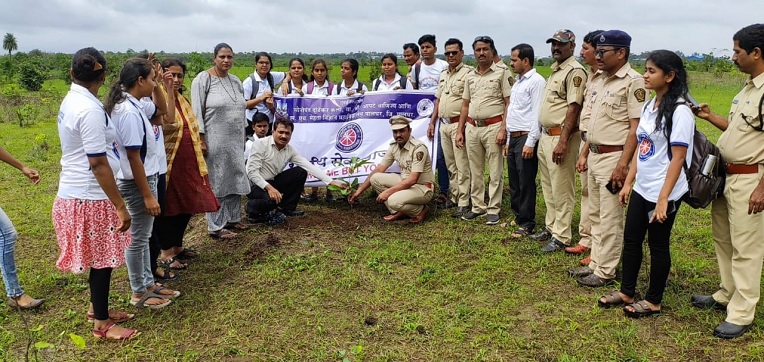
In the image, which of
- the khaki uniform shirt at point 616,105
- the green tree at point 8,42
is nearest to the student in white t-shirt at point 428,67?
the khaki uniform shirt at point 616,105

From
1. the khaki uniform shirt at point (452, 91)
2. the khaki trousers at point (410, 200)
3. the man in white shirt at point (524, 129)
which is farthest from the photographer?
the khaki uniform shirt at point (452, 91)

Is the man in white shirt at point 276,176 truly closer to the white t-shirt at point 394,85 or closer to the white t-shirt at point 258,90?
the white t-shirt at point 258,90

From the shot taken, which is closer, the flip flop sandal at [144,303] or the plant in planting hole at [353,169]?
the flip flop sandal at [144,303]

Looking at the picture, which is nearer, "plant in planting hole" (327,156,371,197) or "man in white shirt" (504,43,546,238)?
"man in white shirt" (504,43,546,238)

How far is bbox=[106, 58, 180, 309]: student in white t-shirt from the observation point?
3.39 metres

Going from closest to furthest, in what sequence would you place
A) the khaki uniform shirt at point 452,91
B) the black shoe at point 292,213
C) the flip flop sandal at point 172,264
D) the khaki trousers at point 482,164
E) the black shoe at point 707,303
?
the black shoe at point 707,303, the flip flop sandal at point 172,264, the khaki trousers at point 482,164, the khaki uniform shirt at point 452,91, the black shoe at point 292,213

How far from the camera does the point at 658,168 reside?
3414 mm

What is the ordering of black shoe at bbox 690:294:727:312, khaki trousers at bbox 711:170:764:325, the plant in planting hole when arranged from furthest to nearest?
the plant in planting hole, black shoe at bbox 690:294:727:312, khaki trousers at bbox 711:170:764:325

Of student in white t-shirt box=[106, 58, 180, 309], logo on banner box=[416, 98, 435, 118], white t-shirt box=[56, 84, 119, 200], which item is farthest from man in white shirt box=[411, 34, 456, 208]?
white t-shirt box=[56, 84, 119, 200]

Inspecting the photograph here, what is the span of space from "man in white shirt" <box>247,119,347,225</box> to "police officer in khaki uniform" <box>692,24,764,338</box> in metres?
4.03

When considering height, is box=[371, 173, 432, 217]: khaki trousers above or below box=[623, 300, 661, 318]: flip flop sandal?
above

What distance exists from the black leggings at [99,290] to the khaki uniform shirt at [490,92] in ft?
13.0

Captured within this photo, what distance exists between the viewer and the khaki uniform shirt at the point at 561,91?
15.0ft

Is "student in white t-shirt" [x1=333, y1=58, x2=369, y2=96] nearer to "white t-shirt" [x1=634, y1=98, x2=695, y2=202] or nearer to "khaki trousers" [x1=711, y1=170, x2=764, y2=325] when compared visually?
"white t-shirt" [x1=634, y1=98, x2=695, y2=202]
